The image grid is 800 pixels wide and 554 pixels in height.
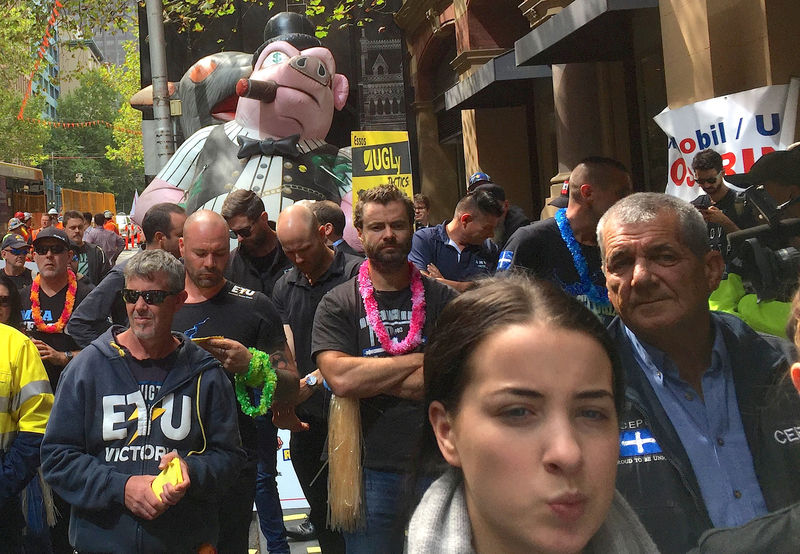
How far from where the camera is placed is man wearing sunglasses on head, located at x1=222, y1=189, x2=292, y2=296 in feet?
21.8

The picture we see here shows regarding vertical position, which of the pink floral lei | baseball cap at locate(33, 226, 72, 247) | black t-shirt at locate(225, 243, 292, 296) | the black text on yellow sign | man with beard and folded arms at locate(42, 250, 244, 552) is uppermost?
the black text on yellow sign

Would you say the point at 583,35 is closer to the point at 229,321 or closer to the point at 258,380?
the point at 229,321

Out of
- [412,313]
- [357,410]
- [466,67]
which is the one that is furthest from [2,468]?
[466,67]

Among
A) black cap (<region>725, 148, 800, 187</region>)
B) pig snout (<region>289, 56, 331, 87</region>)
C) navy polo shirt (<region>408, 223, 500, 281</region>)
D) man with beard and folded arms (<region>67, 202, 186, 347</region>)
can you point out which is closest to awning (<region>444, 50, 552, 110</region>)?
pig snout (<region>289, 56, 331, 87</region>)

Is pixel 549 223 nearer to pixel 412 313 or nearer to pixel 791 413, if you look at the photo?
pixel 412 313

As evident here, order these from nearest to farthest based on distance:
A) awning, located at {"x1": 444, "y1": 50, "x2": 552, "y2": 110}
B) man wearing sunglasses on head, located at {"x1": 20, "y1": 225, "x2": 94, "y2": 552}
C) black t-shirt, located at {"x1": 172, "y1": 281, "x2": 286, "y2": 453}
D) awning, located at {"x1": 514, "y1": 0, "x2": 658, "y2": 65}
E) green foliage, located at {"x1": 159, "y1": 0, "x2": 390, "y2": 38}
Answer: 1. black t-shirt, located at {"x1": 172, "y1": 281, "x2": 286, "y2": 453}
2. man wearing sunglasses on head, located at {"x1": 20, "y1": 225, "x2": 94, "y2": 552}
3. awning, located at {"x1": 514, "y1": 0, "x2": 658, "y2": 65}
4. awning, located at {"x1": 444, "y1": 50, "x2": 552, "y2": 110}
5. green foliage, located at {"x1": 159, "y1": 0, "x2": 390, "y2": 38}

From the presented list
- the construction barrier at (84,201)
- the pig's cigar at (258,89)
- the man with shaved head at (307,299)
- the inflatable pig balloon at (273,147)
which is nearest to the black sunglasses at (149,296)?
the man with shaved head at (307,299)

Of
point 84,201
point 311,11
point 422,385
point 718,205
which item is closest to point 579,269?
point 422,385

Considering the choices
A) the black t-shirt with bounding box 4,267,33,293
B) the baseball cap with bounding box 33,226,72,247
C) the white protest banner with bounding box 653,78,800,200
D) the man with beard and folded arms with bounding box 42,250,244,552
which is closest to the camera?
the man with beard and folded arms with bounding box 42,250,244,552

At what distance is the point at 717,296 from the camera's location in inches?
146

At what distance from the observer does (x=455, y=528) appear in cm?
163

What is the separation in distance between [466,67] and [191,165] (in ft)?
15.7

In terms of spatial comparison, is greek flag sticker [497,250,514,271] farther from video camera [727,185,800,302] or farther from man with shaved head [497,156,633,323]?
video camera [727,185,800,302]

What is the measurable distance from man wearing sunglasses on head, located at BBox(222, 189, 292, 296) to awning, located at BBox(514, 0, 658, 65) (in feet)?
11.4
